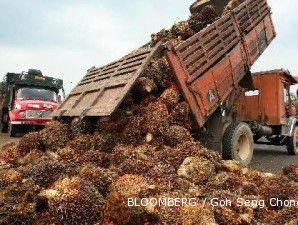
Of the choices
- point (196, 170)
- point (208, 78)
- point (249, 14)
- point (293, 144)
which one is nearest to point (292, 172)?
point (196, 170)

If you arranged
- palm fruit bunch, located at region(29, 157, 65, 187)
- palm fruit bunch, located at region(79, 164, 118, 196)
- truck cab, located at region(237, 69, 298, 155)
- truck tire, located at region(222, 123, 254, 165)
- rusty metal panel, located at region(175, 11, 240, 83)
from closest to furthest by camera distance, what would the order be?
palm fruit bunch, located at region(79, 164, 118, 196)
palm fruit bunch, located at region(29, 157, 65, 187)
rusty metal panel, located at region(175, 11, 240, 83)
truck tire, located at region(222, 123, 254, 165)
truck cab, located at region(237, 69, 298, 155)

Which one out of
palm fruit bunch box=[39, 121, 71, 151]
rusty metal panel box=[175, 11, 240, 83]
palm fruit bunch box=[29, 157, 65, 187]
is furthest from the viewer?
palm fruit bunch box=[39, 121, 71, 151]

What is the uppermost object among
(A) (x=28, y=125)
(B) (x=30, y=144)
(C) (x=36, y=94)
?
(C) (x=36, y=94)

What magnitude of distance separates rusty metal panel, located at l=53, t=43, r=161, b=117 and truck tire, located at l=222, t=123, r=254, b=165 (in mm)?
2387

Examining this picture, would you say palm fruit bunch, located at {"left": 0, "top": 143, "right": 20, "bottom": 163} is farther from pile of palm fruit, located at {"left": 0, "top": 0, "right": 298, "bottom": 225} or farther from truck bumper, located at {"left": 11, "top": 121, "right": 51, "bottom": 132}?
truck bumper, located at {"left": 11, "top": 121, "right": 51, "bottom": 132}

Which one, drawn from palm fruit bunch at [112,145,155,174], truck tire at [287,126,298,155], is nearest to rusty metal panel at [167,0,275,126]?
palm fruit bunch at [112,145,155,174]

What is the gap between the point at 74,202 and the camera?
3975 mm

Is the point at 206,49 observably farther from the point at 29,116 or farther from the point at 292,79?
the point at 29,116

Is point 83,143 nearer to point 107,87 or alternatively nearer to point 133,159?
point 107,87

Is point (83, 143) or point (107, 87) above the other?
point (107, 87)

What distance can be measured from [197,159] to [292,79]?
26.9ft

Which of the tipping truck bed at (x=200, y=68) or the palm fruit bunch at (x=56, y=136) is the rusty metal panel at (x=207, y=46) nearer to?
the tipping truck bed at (x=200, y=68)

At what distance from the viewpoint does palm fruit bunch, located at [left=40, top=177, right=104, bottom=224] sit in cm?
388

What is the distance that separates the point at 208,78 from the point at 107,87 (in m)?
2.01
